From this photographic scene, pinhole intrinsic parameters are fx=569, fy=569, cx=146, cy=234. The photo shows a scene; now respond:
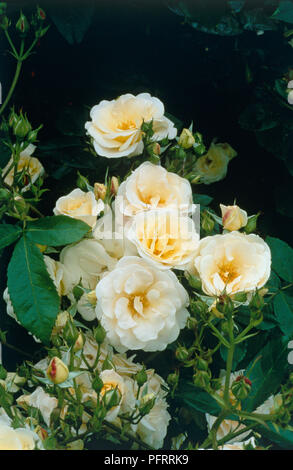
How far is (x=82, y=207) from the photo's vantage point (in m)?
0.86

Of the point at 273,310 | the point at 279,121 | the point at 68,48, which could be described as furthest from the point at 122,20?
the point at 273,310

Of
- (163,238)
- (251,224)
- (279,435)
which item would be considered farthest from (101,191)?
(279,435)

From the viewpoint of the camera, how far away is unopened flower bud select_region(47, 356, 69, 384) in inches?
28.5

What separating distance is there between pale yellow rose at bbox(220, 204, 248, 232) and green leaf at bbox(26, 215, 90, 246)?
205mm

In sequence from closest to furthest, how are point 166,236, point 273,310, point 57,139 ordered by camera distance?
1. point 166,236
2. point 273,310
3. point 57,139

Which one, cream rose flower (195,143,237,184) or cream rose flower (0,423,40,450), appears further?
cream rose flower (195,143,237,184)

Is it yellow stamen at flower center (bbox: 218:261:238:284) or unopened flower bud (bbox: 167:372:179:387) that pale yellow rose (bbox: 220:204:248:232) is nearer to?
yellow stamen at flower center (bbox: 218:261:238:284)

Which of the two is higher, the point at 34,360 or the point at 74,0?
the point at 74,0

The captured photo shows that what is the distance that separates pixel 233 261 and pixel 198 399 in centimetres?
22

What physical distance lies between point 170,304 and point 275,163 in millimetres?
455

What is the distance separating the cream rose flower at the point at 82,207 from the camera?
846mm

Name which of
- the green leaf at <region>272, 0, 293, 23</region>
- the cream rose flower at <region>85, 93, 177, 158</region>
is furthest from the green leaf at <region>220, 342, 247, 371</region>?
the green leaf at <region>272, 0, 293, 23</region>

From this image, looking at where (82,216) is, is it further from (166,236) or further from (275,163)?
(275,163)

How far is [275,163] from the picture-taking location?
112 centimetres
